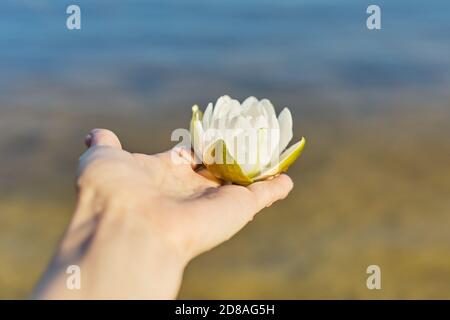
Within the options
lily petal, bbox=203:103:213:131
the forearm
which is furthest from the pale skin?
lily petal, bbox=203:103:213:131

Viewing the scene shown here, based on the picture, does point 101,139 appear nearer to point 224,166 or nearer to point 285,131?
point 224,166

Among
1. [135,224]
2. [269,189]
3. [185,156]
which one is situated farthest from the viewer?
[185,156]

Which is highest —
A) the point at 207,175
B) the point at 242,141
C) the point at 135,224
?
the point at 242,141

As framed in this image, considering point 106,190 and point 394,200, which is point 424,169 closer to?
point 394,200

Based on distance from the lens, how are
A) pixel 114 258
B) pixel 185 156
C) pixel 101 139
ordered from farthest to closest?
pixel 185 156 → pixel 101 139 → pixel 114 258

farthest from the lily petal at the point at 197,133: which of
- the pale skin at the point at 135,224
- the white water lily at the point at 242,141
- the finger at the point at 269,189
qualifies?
the finger at the point at 269,189

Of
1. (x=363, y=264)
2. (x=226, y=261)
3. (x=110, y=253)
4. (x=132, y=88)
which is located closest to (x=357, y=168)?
(x=363, y=264)

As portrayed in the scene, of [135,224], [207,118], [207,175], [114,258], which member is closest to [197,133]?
[207,118]
